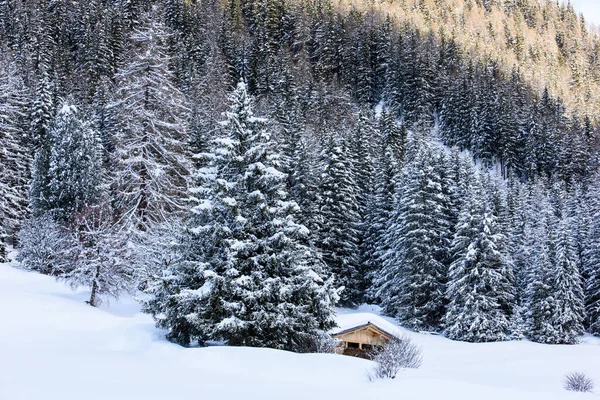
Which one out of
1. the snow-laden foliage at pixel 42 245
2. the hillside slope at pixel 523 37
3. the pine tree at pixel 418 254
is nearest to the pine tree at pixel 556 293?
the pine tree at pixel 418 254

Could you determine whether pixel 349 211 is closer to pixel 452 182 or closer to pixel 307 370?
pixel 452 182

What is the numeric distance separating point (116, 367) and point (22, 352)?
274 cm

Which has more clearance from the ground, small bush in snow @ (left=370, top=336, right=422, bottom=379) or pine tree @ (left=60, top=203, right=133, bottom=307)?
pine tree @ (left=60, top=203, right=133, bottom=307)

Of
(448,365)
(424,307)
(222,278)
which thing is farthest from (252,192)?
(424,307)

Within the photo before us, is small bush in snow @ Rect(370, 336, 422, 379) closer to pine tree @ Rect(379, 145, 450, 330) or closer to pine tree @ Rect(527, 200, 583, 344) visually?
pine tree @ Rect(379, 145, 450, 330)

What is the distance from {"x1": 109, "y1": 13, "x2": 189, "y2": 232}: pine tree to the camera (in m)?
19.2

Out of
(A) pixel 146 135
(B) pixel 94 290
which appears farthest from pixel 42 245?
(A) pixel 146 135

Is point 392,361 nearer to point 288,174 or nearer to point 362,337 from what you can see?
point 362,337

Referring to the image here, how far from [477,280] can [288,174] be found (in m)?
15.9

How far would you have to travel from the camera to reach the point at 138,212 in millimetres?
19859

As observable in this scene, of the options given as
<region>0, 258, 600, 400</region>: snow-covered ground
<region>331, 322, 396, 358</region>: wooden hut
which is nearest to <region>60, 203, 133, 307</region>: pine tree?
<region>0, 258, 600, 400</region>: snow-covered ground

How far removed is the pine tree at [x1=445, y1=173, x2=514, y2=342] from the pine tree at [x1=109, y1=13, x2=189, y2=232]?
75.8ft

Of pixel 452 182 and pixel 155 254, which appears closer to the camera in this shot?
pixel 155 254

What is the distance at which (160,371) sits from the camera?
9516 millimetres
